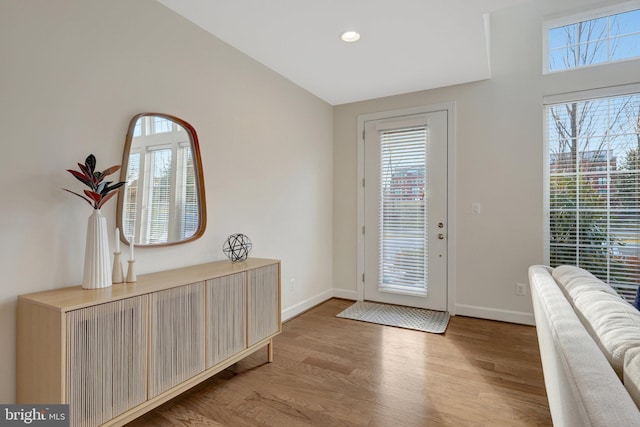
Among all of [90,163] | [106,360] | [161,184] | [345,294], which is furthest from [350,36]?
[345,294]

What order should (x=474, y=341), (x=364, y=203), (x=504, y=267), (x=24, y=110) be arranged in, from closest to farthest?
(x=24, y=110)
(x=474, y=341)
(x=504, y=267)
(x=364, y=203)

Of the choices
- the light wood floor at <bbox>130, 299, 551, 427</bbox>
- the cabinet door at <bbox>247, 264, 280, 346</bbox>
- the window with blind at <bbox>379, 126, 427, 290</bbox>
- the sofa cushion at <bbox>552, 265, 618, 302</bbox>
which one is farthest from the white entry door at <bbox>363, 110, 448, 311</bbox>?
the cabinet door at <bbox>247, 264, 280, 346</bbox>

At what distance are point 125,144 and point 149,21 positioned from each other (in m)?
0.82

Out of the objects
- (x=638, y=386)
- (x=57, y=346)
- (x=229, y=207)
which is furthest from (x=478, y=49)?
(x=57, y=346)

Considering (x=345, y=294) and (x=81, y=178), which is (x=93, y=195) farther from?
(x=345, y=294)

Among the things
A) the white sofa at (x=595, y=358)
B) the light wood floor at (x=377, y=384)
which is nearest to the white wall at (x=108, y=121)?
the light wood floor at (x=377, y=384)

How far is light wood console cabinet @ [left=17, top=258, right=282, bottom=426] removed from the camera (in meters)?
1.39

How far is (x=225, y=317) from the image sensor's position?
2127 millimetres

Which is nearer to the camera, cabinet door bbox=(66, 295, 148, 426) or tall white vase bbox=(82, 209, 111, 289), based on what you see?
cabinet door bbox=(66, 295, 148, 426)

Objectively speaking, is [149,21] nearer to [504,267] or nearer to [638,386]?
[638,386]

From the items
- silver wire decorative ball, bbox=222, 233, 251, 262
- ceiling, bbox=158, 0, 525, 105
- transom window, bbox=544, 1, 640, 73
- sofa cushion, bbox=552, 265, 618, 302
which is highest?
transom window, bbox=544, 1, 640, 73

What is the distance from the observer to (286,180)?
11.2 ft

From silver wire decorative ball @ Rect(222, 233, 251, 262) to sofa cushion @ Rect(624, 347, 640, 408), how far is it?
7.16 ft

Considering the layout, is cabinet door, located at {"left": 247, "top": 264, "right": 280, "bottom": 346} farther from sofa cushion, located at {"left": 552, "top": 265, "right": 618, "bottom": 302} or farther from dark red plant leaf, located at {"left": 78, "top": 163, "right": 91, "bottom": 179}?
sofa cushion, located at {"left": 552, "top": 265, "right": 618, "bottom": 302}
